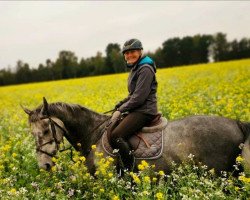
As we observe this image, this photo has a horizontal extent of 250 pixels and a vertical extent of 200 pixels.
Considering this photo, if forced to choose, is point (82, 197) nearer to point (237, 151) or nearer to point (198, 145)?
point (198, 145)

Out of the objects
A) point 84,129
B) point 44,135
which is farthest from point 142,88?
point 44,135

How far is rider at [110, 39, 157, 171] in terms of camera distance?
20.9 ft

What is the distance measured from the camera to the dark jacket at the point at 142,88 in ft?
20.9

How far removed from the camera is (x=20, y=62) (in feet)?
281

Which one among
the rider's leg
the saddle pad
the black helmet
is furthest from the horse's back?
the black helmet

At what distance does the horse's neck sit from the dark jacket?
59 centimetres

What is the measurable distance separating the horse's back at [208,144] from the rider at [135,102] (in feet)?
1.73

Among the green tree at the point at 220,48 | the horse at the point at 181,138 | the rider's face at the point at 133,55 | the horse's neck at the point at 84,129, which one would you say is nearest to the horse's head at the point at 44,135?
the horse at the point at 181,138

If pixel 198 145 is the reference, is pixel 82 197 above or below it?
below

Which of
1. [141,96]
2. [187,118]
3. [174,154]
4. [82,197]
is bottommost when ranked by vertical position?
[82,197]

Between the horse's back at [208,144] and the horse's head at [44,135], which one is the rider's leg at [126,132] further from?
the horse's head at [44,135]

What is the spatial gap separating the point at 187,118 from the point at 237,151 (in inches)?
37.6

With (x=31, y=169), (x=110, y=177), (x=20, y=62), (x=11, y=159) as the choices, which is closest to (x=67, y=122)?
(x=110, y=177)

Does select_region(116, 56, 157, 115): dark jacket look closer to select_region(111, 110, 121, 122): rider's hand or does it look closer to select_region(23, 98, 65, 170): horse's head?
select_region(111, 110, 121, 122): rider's hand
